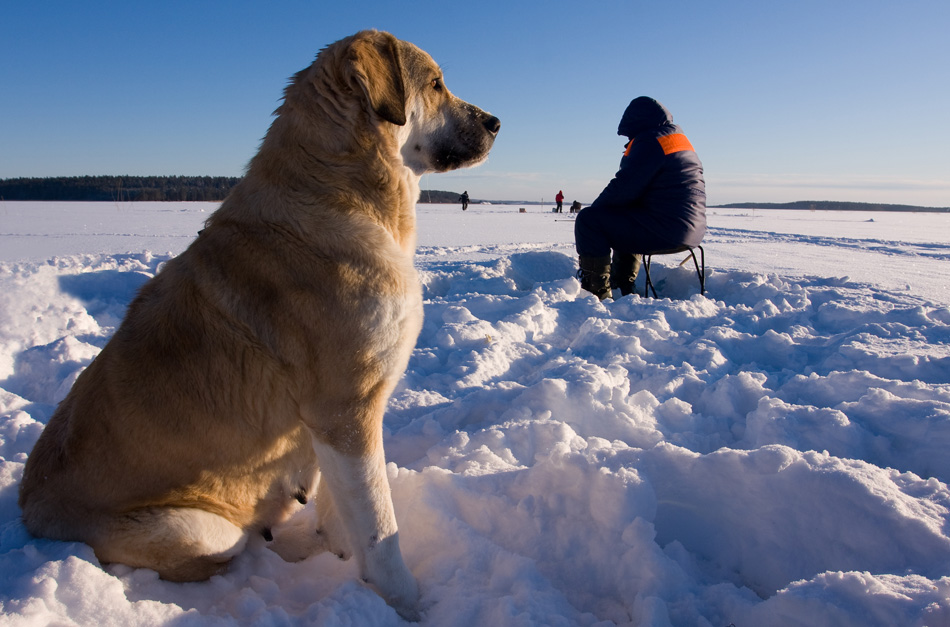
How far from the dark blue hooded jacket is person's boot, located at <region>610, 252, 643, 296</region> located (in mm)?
564

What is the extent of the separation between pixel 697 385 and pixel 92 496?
3152 mm

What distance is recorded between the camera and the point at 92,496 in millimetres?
1693

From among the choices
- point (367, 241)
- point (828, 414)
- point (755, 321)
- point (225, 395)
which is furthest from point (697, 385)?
point (225, 395)

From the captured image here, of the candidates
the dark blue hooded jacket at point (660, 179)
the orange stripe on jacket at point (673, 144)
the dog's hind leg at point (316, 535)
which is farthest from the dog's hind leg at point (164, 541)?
the orange stripe on jacket at point (673, 144)

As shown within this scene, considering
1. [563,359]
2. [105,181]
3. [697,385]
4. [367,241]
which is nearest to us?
[367,241]

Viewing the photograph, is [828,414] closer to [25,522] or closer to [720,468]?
[720,468]

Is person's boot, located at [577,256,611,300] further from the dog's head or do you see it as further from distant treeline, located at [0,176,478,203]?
distant treeline, located at [0,176,478,203]

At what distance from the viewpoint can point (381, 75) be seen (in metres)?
2.06

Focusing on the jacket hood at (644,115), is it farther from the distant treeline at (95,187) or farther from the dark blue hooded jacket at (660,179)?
the distant treeline at (95,187)

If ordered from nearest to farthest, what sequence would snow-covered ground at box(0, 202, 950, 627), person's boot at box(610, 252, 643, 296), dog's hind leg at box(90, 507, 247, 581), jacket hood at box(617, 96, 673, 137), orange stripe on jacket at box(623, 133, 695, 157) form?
snow-covered ground at box(0, 202, 950, 627), dog's hind leg at box(90, 507, 247, 581), orange stripe on jacket at box(623, 133, 695, 157), jacket hood at box(617, 96, 673, 137), person's boot at box(610, 252, 643, 296)

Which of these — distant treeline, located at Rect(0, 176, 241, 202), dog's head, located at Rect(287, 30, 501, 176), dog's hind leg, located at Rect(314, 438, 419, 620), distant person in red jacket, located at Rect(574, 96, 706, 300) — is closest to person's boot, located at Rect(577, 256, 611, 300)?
distant person in red jacket, located at Rect(574, 96, 706, 300)

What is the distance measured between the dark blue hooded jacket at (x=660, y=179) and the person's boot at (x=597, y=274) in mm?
501

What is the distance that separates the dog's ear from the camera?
200cm

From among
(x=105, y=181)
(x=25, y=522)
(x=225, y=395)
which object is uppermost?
(x=105, y=181)
